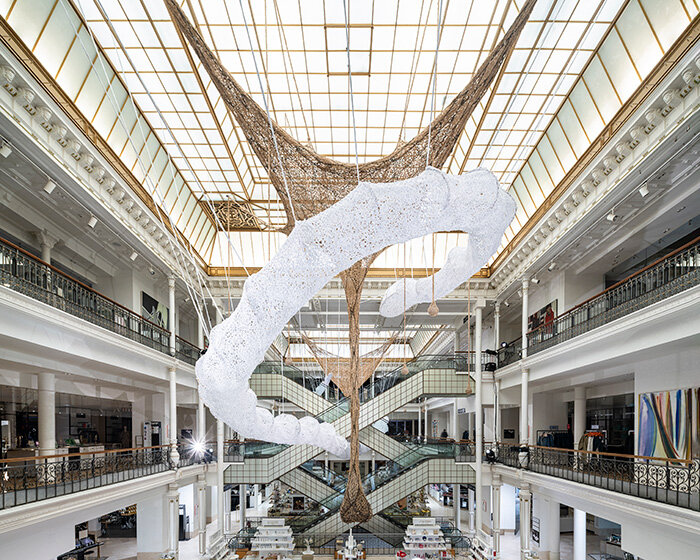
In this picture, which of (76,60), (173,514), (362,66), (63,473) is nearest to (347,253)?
(63,473)

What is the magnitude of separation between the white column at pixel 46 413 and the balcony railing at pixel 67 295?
1.64 metres

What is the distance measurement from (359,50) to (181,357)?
11659 mm

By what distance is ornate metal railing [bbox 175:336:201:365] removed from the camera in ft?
66.2

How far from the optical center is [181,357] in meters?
20.4

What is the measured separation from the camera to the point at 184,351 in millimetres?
21125

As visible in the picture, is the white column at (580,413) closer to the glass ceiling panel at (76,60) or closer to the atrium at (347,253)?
the atrium at (347,253)

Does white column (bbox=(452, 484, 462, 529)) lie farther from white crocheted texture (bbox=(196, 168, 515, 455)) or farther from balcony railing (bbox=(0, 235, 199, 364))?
white crocheted texture (bbox=(196, 168, 515, 455))

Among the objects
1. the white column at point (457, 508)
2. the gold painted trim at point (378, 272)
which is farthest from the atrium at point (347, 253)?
the white column at point (457, 508)

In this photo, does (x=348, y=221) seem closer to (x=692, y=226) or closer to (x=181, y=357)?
(x=692, y=226)

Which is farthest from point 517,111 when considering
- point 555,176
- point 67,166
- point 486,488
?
point 486,488

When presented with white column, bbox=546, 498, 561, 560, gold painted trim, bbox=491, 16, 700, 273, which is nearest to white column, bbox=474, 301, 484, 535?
white column, bbox=546, 498, 561, 560

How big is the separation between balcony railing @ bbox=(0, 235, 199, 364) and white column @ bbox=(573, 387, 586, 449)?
1219 centimetres

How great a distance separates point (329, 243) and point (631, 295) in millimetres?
10468

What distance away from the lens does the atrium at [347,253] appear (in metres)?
5.73
